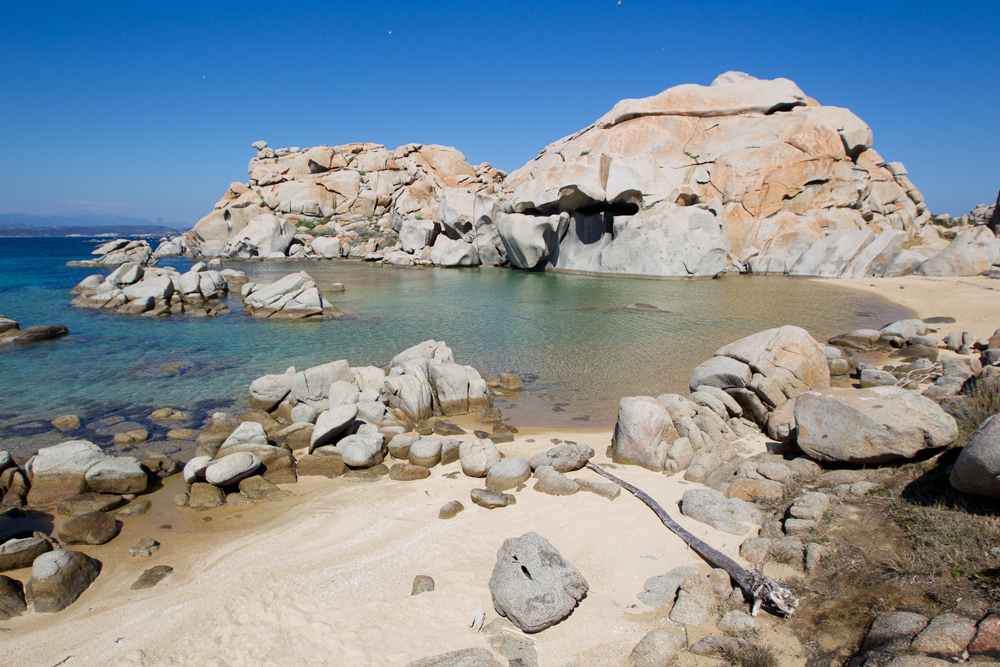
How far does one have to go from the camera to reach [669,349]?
1309cm

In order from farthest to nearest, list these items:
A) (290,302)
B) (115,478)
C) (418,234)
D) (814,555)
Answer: (418,234) < (290,302) < (115,478) < (814,555)

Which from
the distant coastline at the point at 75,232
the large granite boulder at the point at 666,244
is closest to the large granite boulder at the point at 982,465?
the large granite boulder at the point at 666,244

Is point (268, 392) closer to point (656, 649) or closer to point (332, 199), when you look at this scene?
point (656, 649)

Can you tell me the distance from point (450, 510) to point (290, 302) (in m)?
14.8

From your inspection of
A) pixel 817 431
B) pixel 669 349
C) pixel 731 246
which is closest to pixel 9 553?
pixel 817 431

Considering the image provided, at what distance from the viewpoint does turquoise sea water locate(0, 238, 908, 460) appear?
969 centimetres

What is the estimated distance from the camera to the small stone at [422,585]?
412 cm

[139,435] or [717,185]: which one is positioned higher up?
[717,185]

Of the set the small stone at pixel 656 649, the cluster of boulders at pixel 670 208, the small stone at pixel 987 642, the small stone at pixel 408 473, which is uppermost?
the cluster of boulders at pixel 670 208

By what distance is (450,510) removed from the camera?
5.38 metres

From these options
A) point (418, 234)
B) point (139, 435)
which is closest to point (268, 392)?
point (139, 435)

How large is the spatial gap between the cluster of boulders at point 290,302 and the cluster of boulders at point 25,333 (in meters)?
5.40

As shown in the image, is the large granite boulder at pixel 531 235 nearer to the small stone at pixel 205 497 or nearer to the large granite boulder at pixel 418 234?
the large granite boulder at pixel 418 234

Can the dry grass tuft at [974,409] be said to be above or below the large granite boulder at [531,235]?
below
